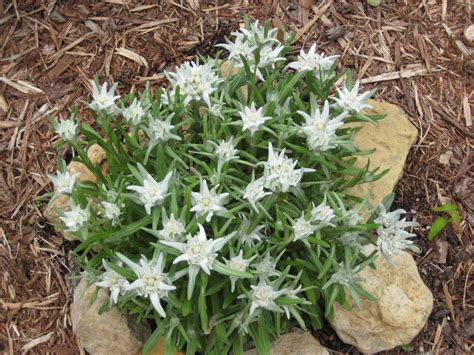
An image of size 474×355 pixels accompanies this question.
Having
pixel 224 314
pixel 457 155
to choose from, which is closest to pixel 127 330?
pixel 224 314

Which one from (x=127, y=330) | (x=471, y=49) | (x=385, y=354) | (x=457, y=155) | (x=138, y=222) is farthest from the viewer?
(x=471, y=49)

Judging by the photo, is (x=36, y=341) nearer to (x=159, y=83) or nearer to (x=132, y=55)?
(x=159, y=83)

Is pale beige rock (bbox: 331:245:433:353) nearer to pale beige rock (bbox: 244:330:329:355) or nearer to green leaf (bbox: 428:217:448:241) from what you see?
pale beige rock (bbox: 244:330:329:355)

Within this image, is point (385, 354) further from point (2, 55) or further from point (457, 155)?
point (2, 55)

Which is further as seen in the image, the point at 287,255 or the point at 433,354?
the point at 433,354

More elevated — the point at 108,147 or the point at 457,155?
the point at 108,147

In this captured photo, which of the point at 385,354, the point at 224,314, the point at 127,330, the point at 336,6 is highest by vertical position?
the point at 336,6
